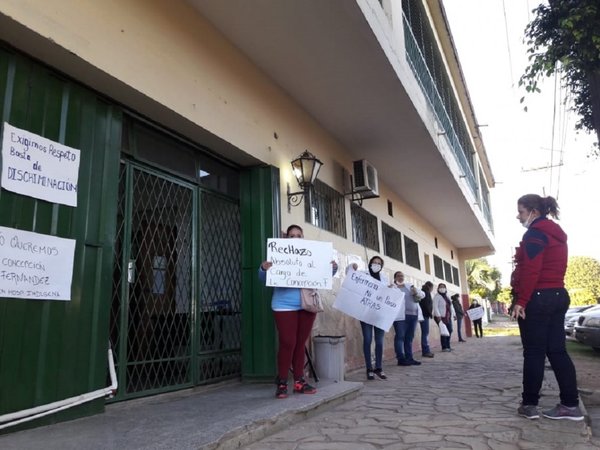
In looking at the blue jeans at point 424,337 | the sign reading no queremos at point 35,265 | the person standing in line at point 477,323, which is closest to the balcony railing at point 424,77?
the blue jeans at point 424,337

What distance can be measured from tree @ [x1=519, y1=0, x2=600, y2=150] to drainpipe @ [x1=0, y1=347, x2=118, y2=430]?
16.3ft

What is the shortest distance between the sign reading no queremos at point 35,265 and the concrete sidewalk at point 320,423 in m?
0.93

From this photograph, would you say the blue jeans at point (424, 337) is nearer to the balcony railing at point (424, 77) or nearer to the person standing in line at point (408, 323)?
the person standing in line at point (408, 323)

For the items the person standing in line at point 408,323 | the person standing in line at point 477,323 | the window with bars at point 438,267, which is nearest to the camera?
the person standing in line at point 408,323

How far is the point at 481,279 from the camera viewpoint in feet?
153

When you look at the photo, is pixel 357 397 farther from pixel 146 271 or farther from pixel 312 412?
pixel 146 271

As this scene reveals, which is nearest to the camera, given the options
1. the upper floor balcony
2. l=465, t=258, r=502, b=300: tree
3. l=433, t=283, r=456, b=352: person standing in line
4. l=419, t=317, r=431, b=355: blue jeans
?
the upper floor balcony

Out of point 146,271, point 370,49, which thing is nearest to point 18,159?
point 146,271

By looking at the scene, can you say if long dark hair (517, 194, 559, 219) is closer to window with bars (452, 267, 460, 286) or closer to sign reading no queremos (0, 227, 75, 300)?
sign reading no queremos (0, 227, 75, 300)

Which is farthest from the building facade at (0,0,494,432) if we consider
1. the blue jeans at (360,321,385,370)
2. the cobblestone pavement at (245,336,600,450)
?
the cobblestone pavement at (245,336,600,450)

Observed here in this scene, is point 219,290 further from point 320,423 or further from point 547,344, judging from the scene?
point 547,344

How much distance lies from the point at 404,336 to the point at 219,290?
4507mm

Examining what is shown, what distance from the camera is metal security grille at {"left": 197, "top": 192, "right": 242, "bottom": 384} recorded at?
5.21m

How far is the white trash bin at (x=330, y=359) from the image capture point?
577 cm
